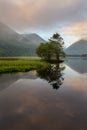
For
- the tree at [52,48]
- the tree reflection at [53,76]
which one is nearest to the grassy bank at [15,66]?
the tree reflection at [53,76]

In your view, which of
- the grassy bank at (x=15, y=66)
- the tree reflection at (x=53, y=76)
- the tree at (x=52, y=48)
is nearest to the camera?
the tree reflection at (x=53, y=76)

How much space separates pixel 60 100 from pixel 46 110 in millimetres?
3722

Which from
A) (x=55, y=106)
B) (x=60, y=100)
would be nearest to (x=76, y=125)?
(x=55, y=106)

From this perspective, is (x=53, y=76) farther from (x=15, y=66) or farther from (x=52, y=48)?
(x=52, y=48)

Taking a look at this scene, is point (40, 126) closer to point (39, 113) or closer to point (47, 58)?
point (39, 113)

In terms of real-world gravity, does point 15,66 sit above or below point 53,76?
above

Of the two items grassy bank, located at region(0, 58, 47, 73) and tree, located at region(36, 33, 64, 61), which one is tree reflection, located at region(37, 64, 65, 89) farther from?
tree, located at region(36, 33, 64, 61)

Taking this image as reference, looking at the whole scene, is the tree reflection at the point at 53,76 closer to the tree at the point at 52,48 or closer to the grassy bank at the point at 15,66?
the grassy bank at the point at 15,66

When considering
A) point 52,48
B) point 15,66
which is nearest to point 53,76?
point 15,66

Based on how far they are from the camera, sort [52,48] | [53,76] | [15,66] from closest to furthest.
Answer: [53,76] → [15,66] → [52,48]

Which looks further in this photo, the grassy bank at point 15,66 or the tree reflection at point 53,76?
the grassy bank at point 15,66

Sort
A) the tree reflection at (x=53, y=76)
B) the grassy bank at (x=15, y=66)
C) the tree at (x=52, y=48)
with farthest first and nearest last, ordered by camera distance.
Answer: the tree at (x=52, y=48)
the grassy bank at (x=15, y=66)
the tree reflection at (x=53, y=76)

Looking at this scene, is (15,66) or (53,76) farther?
(15,66)

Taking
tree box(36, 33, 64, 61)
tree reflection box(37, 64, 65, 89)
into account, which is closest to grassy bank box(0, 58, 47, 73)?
tree reflection box(37, 64, 65, 89)
